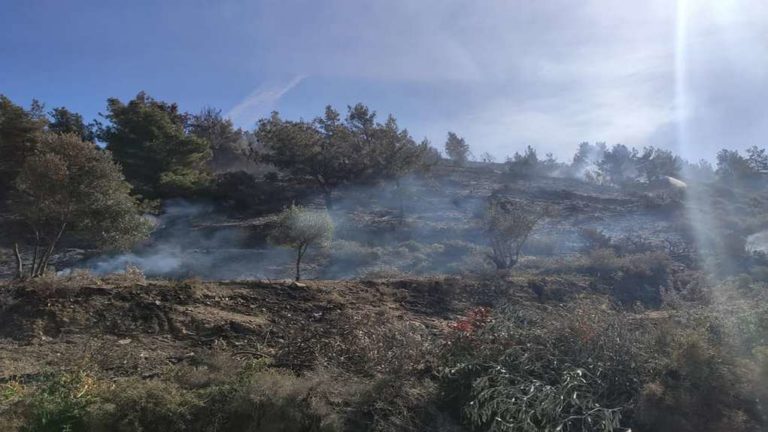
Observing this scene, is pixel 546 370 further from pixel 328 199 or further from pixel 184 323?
pixel 328 199

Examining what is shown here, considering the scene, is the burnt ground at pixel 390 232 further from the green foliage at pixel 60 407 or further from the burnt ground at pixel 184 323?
the green foliage at pixel 60 407

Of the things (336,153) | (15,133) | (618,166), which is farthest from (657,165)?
(15,133)

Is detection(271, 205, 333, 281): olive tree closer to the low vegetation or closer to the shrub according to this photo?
the low vegetation

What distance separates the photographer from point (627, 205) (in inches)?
1086

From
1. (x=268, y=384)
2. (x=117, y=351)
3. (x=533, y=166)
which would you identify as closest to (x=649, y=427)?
(x=268, y=384)

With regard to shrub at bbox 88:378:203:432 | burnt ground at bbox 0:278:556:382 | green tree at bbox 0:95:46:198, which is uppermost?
green tree at bbox 0:95:46:198

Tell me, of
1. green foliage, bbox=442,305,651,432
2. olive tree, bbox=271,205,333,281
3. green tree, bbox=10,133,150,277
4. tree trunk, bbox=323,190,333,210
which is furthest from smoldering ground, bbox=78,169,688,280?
green foliage, bbox=442,305,651,432

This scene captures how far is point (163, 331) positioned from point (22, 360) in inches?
64.1

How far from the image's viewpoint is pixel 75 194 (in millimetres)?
9148

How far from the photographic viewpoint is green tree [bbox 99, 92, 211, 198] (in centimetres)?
2189

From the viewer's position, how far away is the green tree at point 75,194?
8.80 metres

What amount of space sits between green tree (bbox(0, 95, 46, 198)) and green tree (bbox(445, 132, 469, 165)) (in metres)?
30.2

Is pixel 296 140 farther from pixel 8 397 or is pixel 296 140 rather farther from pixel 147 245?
pixel 8 397

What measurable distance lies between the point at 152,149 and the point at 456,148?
25665 millimetres
